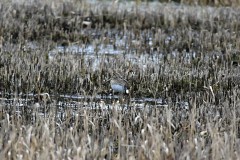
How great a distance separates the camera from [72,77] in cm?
738

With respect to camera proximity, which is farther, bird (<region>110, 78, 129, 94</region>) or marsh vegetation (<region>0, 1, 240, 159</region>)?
bird (<region>110, 78, 129, 94</region>)

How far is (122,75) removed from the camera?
7566 mm

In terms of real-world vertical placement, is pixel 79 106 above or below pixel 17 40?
above

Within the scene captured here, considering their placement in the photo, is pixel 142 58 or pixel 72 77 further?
pixel 142 58

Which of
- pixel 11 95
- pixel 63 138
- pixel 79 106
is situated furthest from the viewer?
pixel 11 95

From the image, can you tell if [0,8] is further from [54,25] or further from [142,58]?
[142,58]

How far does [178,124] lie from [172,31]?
249 inches

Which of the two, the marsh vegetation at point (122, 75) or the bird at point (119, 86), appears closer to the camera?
the marsh vegetation at point (122, 75)

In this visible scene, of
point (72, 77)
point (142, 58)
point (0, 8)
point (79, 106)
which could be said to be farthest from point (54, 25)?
point (79, 106)

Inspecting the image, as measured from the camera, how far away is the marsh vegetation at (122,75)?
4.48 meters

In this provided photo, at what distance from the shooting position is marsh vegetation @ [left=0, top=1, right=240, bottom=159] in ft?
14.7

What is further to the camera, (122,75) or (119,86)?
(122,75)

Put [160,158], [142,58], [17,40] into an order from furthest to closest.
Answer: [17,40] < [142,58] < [160,158]

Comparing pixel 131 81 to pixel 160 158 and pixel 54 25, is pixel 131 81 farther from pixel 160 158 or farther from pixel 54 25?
pixel 54 25
